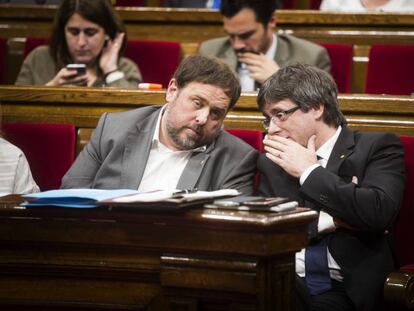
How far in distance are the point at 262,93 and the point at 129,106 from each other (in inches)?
16.0

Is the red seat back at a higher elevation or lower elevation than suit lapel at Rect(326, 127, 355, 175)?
lower

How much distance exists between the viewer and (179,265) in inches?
44.4

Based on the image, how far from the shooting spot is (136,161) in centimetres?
175

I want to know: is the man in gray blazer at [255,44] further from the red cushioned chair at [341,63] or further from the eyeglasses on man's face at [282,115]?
the eyeglasses on man's face at [282,115]

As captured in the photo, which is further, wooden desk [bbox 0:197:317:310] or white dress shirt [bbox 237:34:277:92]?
white dress shirt [bbox 237:34:277:92]

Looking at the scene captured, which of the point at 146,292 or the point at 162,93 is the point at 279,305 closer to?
the point at 146,292

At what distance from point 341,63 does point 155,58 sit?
0.57m

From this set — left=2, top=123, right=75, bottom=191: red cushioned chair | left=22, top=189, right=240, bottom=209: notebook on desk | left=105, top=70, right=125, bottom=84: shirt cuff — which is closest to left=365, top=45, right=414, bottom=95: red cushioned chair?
left=105, top=70, right=125, bottom=84: shirt cuff

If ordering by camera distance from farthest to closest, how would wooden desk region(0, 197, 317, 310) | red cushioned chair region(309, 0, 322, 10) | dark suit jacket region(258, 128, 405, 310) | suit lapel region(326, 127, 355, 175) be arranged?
red cushioned chair region(309, 0, 322, 10) < suit lapel region(326, 127, 355, 175) < dark suit jacket region(258, 128, 405, 310) < wooden desk region(0, 197, 317, 310)

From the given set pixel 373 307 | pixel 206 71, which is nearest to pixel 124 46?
pixel 206 71

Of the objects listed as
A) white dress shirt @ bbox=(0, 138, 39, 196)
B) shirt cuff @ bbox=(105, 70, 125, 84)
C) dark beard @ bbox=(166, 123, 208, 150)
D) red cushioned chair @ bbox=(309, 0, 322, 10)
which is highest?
red cushioned chair @ bbox=(309, 0, 322, 10)

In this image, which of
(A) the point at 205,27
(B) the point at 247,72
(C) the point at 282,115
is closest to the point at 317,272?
(C) the point at 282,115

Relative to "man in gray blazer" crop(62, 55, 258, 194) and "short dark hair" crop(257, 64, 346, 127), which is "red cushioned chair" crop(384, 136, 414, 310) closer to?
"short dark hair" crop(257, 64, 346, 127)

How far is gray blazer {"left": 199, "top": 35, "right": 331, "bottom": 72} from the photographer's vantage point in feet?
8.09
